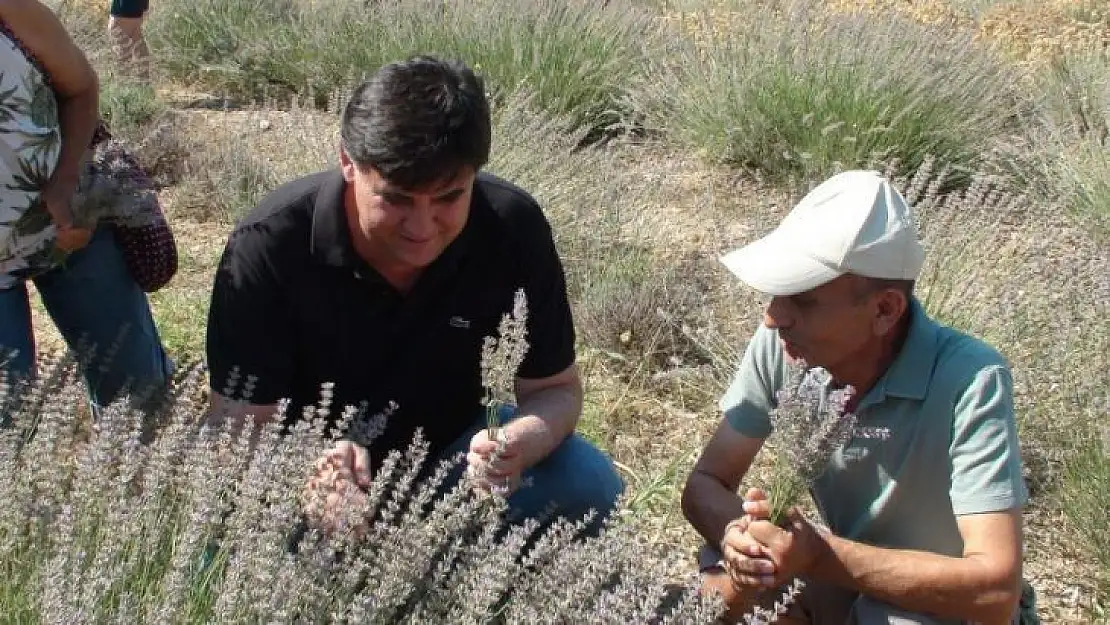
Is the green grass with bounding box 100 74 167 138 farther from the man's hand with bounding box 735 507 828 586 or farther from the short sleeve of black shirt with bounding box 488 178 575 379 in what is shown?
the man's hand with bounding box 735 507 828 586

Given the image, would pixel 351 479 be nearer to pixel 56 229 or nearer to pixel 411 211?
pixel 411 211

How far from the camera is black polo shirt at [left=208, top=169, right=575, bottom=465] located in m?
2.29

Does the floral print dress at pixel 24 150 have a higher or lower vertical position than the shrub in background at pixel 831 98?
higher

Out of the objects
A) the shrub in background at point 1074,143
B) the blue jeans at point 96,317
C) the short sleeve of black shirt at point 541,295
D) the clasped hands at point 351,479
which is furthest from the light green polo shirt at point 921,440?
the shrub in background at point 1074,143

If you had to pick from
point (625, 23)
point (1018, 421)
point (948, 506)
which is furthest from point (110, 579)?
point (625, 23)

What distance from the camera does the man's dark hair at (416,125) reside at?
201 centimetres

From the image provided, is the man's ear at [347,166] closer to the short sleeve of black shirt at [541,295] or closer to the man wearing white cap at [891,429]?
the short sleeve of black shirt at [541,295]

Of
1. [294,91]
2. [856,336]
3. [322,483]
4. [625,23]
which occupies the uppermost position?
[856,336]

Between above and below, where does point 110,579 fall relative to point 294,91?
above

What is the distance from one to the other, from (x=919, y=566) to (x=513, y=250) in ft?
3.32

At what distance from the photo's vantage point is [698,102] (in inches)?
231

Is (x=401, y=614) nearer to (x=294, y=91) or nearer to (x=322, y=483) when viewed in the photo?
(x=322, y=483)

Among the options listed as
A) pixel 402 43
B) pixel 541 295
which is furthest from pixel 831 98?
pixel 541 295

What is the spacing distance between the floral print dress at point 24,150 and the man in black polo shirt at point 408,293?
0.47 metres
